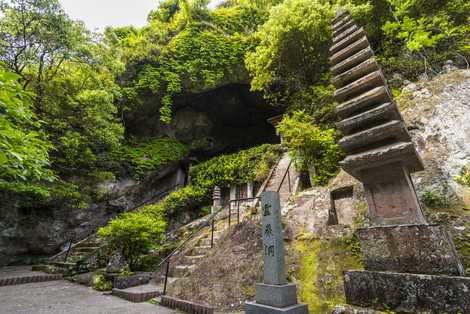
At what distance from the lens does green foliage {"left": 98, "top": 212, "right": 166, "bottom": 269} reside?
6945 mm

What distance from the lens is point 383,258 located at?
225 cm

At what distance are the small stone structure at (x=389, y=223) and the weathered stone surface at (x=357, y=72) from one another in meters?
0.01

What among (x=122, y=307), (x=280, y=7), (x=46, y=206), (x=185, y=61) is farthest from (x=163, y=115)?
(x=122, y=307)

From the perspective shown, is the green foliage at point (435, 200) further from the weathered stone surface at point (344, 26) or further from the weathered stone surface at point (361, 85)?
the weathered stone surface at point (344, 26)

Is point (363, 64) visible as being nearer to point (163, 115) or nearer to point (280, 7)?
point (280, 7)

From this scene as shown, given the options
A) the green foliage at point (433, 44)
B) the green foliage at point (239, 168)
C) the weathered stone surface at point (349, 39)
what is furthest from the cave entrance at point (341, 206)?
the green foliage at point (239, 168)

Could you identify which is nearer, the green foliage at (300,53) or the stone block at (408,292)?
the stone block at (408,292)

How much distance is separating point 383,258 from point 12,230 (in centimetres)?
1378

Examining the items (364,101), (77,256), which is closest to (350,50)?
(364,101)

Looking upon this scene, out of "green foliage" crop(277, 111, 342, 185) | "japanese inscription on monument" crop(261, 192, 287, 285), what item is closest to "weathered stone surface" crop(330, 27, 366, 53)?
"japanese inscription on monument" crop(261, 192, 287, 285)

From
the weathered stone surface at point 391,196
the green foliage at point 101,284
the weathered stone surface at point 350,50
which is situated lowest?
the green foliage at point 101,284

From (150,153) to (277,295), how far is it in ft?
45.2

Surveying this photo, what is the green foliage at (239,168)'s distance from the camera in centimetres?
1244

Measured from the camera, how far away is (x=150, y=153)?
1520 cm
